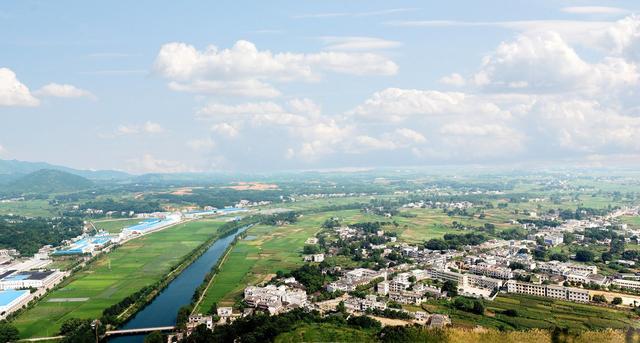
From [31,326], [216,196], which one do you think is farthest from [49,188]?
[31,326]

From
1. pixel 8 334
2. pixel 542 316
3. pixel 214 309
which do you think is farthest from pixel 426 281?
pixel 8 334

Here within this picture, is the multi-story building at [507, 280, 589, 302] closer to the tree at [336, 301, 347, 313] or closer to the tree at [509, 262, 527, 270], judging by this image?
the tree at [509, 262, 527, 270]

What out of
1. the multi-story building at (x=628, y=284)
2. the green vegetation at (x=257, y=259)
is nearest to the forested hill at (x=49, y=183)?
the green vegetation at (x=257, y=259)

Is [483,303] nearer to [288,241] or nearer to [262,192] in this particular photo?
[288,241]

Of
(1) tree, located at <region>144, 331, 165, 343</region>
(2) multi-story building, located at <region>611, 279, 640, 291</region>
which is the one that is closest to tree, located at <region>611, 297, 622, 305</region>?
(2) multi-story building, located at <region>611, 279, 640, 291</region>

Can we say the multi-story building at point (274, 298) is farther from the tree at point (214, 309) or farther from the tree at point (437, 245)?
the tree at point (437, 245)
